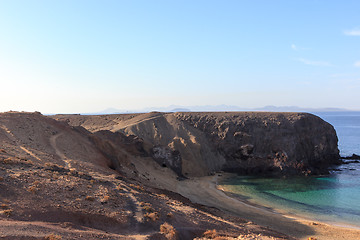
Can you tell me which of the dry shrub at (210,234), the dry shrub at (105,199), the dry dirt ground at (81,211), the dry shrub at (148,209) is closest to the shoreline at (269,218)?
the dry dirt ground at (81,211)

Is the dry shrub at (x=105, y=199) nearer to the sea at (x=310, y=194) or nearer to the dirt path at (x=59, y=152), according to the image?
the dirt path at (x=59, y=152)

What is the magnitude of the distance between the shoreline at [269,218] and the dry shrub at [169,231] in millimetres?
14207

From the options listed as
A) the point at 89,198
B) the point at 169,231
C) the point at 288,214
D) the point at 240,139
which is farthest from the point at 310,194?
the point at 89,198

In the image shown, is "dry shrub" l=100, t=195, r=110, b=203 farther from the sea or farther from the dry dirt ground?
the sea

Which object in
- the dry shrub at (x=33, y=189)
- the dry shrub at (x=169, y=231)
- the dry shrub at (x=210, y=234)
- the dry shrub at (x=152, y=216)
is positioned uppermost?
the dry shrub at (x=33, y=189)

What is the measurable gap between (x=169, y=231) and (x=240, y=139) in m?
45.5

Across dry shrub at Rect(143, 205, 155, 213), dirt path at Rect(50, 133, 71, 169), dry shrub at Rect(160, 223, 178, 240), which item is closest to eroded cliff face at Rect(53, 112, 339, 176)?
dirt path at Rect(50, 133, 71, 169)

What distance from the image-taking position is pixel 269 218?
2772 cm

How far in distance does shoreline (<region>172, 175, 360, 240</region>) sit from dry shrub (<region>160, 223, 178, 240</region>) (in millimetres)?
14207

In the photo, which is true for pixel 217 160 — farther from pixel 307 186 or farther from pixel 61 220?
pixel 61 220

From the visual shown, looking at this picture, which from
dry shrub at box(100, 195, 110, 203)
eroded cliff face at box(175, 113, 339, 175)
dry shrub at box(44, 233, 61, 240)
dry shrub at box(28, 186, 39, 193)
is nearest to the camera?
dry shrub at box(44, 233, 61, 240)

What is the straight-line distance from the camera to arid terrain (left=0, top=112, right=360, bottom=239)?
13.6 metres

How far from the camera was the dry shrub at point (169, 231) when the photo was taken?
45.0 ft

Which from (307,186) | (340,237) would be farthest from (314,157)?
(340,237)
